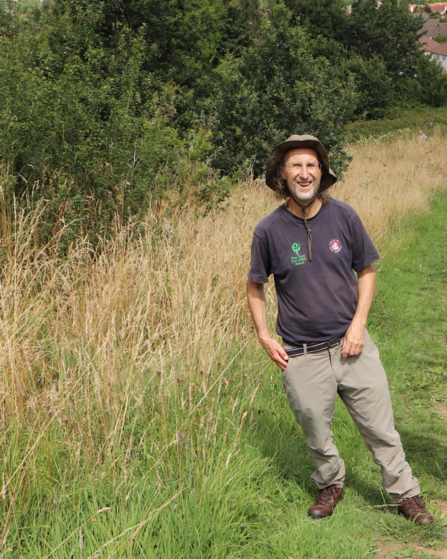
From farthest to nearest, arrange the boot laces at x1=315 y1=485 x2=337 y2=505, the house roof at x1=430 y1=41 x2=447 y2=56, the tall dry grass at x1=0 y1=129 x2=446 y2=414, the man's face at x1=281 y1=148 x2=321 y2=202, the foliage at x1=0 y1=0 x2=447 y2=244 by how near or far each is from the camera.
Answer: the house roof at x1=430 y1=41 x2=447 y2=56, the foliage at x1=0 y1=0 x2=447 y2=244, the tall dry grass at x1=0 y1=129 x2=446 y2=414, the boot laces at x1=315 y1=485 x2=337 y2=505, the man's face at x1=281 y1=148 x2=321 y2=202

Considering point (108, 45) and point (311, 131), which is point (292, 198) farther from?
point (108, 45)

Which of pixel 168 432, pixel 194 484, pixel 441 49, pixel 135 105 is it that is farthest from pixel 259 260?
pixel 441 49

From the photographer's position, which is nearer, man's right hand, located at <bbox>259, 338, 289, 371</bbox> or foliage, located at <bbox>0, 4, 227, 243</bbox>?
man's right hand, located at <bbox>259, 338, 289, 371</bbox>

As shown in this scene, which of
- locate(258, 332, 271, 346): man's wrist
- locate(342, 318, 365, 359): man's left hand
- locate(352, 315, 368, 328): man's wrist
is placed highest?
locate(352, 315, 368, 328): man's wrist

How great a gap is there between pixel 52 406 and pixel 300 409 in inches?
51.0

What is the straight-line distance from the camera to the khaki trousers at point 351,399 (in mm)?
3125

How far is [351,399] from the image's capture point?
10.5 feet

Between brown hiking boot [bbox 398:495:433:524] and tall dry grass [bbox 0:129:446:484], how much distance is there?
1.26 metres

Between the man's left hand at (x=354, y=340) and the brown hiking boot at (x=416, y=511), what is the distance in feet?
2.96

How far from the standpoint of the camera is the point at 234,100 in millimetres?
10445

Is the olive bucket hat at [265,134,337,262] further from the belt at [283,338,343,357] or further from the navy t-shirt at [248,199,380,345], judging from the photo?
the belt at [283,338,343,357]

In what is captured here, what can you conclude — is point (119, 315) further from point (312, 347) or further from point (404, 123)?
point (404, 123)

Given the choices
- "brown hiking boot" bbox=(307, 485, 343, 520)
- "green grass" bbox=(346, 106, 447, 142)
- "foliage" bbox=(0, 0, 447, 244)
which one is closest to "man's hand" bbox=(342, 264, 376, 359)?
"brown hiking boot" bbox=(307, 485, 343, 520)

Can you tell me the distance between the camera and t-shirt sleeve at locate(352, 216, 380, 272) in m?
3.15
